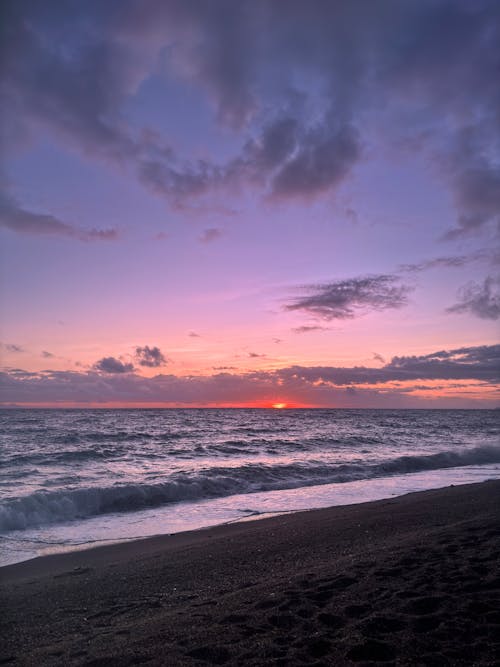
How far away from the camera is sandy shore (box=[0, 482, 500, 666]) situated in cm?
409

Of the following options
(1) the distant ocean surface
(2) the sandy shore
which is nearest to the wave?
(1) the distant ocean surface

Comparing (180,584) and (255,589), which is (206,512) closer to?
(180,584)

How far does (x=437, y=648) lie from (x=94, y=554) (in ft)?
26.0

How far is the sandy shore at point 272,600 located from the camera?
4.09 metres

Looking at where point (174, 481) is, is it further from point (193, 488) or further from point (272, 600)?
point (272, 600)

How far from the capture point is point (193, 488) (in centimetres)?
1719

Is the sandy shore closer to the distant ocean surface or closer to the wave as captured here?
the distant ocean surface

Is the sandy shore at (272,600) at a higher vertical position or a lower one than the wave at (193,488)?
higher

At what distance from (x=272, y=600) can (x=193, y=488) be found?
12.3 m

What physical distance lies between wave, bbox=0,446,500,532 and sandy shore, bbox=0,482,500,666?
4.51m

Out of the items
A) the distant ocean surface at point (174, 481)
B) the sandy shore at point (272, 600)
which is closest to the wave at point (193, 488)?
the distant ocean surface at point (174, 481)

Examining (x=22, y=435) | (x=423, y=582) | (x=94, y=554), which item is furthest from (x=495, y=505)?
(x=22, y=435)

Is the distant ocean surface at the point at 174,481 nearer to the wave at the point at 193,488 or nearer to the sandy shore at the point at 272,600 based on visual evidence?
the wave at the point at 193,488

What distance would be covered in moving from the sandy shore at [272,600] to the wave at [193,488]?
451cm
